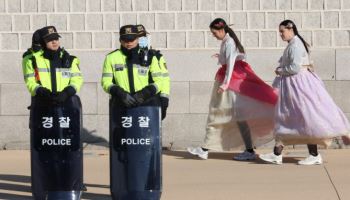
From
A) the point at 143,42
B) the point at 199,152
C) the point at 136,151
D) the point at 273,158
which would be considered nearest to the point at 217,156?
the point at 199,152

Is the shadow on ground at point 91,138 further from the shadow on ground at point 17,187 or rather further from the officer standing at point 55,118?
the officer standing at point 55,118

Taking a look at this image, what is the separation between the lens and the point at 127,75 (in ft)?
28.2

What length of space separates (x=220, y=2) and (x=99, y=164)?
301 cm

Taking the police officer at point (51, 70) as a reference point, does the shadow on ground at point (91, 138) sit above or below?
below

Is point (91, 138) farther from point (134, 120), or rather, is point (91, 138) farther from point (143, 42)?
point (134, 120)

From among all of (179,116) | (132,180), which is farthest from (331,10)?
(132,180)

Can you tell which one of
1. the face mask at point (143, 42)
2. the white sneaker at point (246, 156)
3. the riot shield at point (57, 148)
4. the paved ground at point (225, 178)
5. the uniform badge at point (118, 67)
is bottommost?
the paved ground at point (225, 178)

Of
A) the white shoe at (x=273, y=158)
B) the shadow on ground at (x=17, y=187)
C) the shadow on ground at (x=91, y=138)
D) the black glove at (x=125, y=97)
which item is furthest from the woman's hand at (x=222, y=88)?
the black glove at (x=125, y=97)

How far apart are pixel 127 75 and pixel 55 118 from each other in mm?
769

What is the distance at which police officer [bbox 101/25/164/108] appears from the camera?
8.52m

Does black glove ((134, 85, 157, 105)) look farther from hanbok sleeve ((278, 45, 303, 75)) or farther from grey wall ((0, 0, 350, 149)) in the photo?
grey wall ((0, 0, 350, 149))

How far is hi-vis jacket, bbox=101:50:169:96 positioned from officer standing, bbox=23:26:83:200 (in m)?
0.37

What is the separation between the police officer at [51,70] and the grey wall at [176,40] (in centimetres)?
441

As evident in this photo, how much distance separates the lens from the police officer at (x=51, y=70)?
8.77 metres
